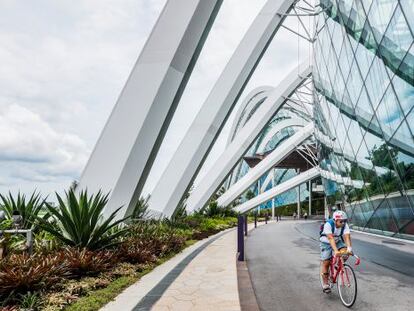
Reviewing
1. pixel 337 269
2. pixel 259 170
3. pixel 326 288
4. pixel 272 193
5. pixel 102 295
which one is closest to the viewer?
pixel 102 295

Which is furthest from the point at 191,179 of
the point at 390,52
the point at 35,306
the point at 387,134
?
the point at 35,306

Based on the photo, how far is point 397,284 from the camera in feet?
23.2

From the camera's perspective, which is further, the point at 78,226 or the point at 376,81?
the point at 376,81

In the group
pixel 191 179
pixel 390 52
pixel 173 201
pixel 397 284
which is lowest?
pixel 397 284

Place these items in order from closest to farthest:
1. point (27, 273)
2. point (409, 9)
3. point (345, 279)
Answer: point (27, 273)
point (345, 279)
point (409, 9)

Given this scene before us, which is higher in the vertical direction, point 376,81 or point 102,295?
point 376,81

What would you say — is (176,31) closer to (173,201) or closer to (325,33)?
(173,201)

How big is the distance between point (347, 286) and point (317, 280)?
1.99 m

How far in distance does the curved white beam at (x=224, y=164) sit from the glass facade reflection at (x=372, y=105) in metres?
5.93

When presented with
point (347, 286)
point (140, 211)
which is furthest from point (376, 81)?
point (347, 286)

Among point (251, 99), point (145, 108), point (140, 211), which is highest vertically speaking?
point (251, 99)

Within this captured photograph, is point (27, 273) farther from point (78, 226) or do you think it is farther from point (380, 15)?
point (380, 15)

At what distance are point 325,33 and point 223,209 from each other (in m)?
16.3

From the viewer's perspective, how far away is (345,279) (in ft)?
18.8
